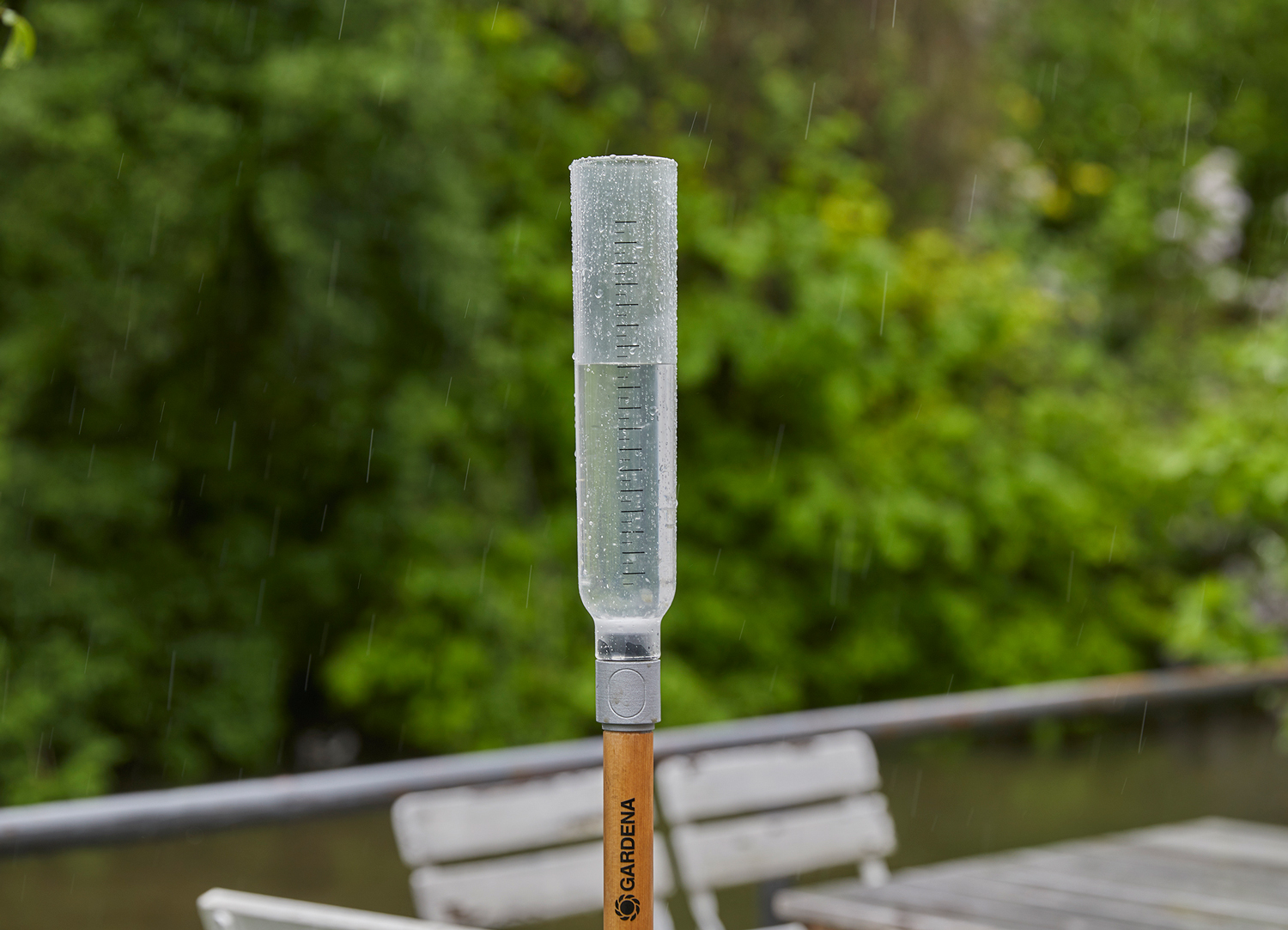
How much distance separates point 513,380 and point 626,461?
18.5 feet

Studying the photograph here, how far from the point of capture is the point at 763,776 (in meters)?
2.92

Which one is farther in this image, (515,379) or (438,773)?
(515,379)

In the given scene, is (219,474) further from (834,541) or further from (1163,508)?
(1163,508)

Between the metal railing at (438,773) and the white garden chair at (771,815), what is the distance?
155 mm

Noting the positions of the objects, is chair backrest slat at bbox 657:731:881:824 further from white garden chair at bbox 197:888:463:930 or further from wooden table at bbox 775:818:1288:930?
white garden chair at bbox 197:888:463:930

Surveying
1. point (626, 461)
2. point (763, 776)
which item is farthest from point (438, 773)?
point (626, 461)

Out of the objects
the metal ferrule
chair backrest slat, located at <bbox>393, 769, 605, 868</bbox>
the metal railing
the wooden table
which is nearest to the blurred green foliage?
the metal railing

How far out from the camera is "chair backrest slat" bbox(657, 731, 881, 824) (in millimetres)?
2822

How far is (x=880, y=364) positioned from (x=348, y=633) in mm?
3002

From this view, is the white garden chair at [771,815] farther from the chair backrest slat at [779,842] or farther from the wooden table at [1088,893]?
the wooden table at [1088,893]

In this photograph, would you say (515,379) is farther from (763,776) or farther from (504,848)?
(504,848)

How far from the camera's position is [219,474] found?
685 cm

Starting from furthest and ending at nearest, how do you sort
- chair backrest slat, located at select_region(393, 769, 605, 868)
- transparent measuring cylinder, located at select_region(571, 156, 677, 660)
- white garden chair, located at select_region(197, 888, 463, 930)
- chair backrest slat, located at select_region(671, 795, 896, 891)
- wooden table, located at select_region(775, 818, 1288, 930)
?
1. chair backrest slat, located at select_region(671, 795, 896, 891)
2. chair backrest slat, located at select_region(393, 769, 605, 868)
3. wooden table, located at select_region(775, 818, 1288, 930)
4. white garden chair, located at select_region(197, 888, 463, 930)
5. transparent measuring cylinder, located at select_region(571, 156, 677, 660)

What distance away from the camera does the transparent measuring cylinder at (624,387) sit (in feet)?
3.85
